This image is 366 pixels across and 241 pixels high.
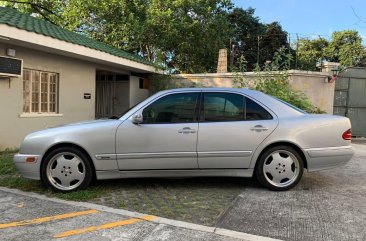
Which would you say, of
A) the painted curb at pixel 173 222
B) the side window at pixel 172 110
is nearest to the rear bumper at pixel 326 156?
the side window at pixel 172 110

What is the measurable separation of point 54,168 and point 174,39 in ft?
49.9

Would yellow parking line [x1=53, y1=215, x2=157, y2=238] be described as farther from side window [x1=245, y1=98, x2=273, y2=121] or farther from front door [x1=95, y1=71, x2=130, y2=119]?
front door [x1=95, y1=71, x2=130, y2=119]

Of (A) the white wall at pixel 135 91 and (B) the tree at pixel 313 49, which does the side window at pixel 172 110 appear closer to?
(A) the white wall at pixel 135 91

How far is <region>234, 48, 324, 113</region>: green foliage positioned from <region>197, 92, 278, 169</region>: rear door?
6.48 m

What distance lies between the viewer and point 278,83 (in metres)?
13.2

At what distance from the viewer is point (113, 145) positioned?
5.82 meters

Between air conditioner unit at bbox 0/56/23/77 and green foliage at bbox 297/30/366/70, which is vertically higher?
green foliage at bbox 297/30/366/70

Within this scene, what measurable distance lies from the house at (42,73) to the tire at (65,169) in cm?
379

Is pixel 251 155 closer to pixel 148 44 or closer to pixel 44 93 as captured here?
pixel 44 93

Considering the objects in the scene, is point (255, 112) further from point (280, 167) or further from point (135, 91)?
point (135, 91)

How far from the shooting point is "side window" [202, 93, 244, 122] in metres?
6.00

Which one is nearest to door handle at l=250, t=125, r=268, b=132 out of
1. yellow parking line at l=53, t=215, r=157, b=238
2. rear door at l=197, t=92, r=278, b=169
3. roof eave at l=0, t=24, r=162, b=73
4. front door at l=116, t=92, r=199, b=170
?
rear door at l=197, t=92, r=278, b=169

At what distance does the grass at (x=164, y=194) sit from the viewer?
500 cm

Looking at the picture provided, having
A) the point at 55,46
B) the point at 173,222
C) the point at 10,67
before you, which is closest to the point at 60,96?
the point at 55,46
